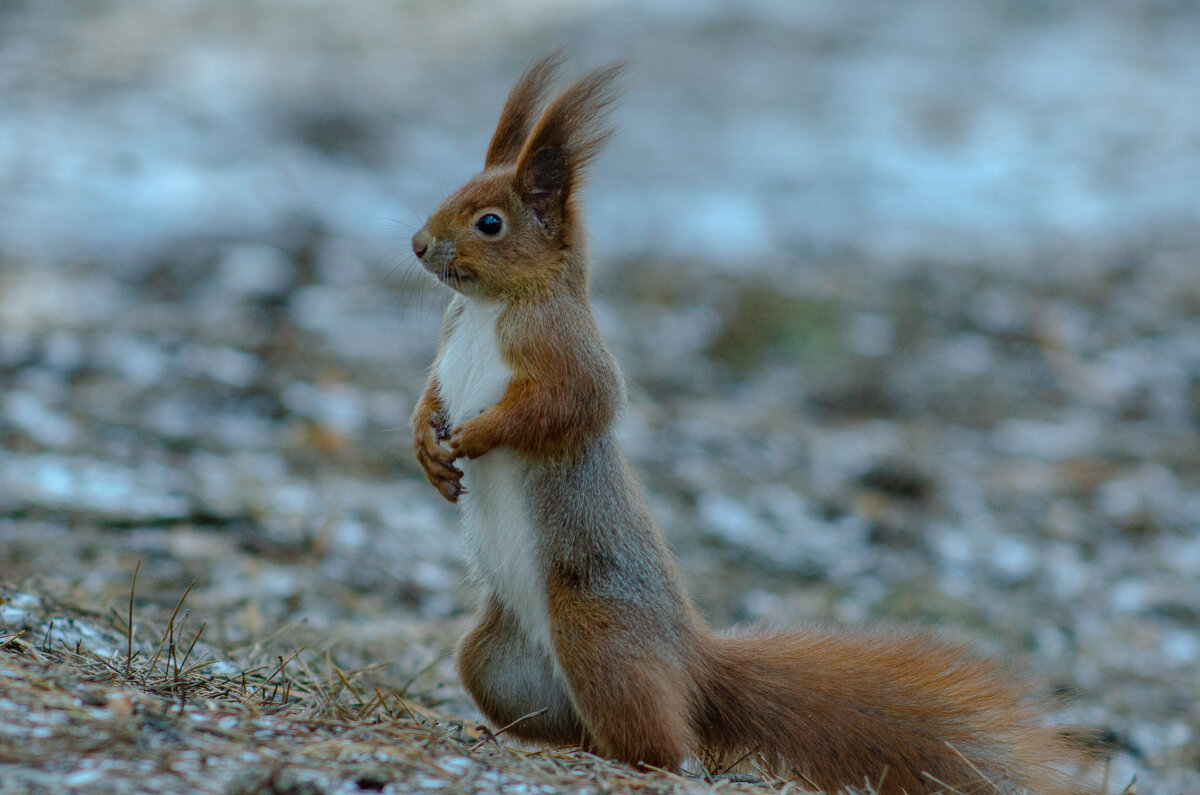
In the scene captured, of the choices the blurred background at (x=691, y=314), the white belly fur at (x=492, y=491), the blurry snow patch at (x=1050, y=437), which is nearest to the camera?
the white belly fur at (x=492, y=491)

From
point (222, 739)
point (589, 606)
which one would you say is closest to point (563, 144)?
point (589, 606)

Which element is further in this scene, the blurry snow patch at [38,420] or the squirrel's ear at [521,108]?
the blurry snow patch at [38,420]

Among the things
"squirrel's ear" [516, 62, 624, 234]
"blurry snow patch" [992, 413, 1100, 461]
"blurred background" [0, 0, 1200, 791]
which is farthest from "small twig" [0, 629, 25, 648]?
"blurry snow patch" [992, 413, 1100, 461]

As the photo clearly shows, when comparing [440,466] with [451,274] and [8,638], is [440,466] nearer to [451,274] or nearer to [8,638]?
[451,274]

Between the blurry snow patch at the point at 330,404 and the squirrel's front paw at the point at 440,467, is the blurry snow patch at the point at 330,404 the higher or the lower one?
the lower one

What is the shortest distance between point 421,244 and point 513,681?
933mm

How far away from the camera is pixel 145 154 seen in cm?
686

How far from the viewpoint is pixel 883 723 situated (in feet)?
7.29

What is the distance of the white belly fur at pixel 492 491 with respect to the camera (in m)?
2.24

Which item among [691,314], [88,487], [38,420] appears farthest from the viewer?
[691,314]

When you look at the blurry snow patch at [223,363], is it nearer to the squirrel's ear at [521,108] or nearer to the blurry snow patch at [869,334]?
the squirrel's ear at [521,108]

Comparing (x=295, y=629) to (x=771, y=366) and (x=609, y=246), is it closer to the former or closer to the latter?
(x=771, y=366)

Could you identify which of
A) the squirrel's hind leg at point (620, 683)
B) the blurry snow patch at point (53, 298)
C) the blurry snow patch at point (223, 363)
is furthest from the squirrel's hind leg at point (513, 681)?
the blurry snow patch at point (53, 298)

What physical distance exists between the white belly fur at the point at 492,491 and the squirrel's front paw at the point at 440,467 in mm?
53
